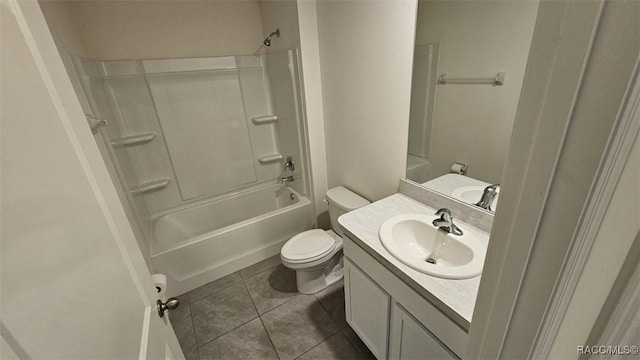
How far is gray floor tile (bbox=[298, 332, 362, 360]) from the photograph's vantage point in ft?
4.82

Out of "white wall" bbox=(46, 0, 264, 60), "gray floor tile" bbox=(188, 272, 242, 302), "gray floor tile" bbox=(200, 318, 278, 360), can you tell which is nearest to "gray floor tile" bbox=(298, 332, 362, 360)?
"gray floor tile" bbox=(200, 318, 278, 360)

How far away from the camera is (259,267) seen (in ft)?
7.25

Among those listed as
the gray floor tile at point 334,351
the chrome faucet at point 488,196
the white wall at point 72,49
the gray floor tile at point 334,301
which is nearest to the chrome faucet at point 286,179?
the gray floor tile at point 334,301

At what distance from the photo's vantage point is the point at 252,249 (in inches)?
87.6

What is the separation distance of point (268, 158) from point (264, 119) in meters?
0.40

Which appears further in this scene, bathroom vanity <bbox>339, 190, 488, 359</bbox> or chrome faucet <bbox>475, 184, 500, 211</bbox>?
chrome faucet <bbox>475, 184, 500, 211</bbox>

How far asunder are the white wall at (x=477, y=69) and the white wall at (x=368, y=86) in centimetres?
14

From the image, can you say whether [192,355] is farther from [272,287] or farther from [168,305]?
[168,305]

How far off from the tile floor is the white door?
110 cm

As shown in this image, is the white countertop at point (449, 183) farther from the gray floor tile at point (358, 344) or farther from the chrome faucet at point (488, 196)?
the gray floor tile at point (358, 344)

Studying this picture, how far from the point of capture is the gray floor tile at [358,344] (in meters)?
1.46

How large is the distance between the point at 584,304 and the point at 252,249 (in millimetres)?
2137

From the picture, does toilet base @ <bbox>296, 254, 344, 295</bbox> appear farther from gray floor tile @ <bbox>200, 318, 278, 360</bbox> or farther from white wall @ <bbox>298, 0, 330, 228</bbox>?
white wall @ <bbox>298, 0, 330, 228</bbox>

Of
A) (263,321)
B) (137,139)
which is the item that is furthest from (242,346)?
(137,139)
